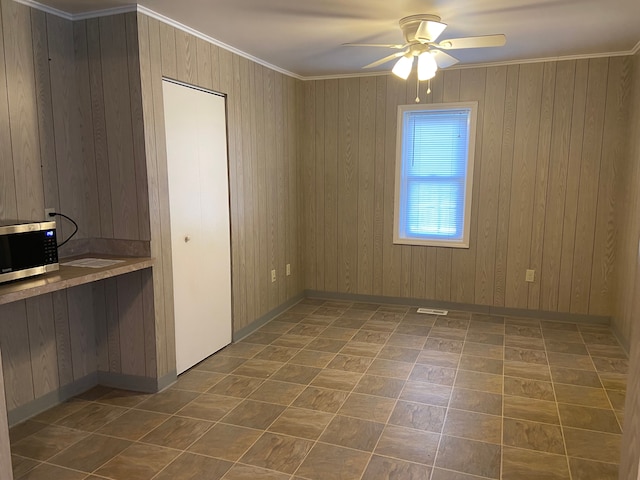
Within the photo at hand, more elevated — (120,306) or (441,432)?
(120,306)

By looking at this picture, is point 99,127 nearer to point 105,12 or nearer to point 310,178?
point 105,12

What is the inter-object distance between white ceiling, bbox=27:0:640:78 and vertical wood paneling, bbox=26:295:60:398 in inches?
70.6

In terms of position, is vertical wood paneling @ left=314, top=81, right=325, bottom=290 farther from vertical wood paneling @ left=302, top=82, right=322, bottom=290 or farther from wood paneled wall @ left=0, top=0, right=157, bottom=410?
wood paneled wall @ left=0, top=0, right=157, bottom=410

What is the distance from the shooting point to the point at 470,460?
2.37 m

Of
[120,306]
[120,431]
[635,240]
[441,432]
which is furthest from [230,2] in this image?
[635,240]

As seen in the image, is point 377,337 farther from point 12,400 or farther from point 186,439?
point 12,400

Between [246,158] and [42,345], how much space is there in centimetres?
211

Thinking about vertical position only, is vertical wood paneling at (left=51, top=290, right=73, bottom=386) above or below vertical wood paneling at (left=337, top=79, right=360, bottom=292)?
below

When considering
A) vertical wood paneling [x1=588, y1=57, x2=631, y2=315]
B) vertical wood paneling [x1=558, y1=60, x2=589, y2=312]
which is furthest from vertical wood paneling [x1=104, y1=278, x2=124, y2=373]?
vertical wood paneling [x1=588, y1=57, x2=631, y2=315]

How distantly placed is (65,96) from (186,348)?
1880mm

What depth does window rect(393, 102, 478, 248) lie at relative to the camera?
4652 millimetres

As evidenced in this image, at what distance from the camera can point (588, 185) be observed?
4273 millimetres

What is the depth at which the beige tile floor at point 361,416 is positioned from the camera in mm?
2326

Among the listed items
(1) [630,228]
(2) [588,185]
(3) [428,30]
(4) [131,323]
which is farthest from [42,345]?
(2) [588,185]
